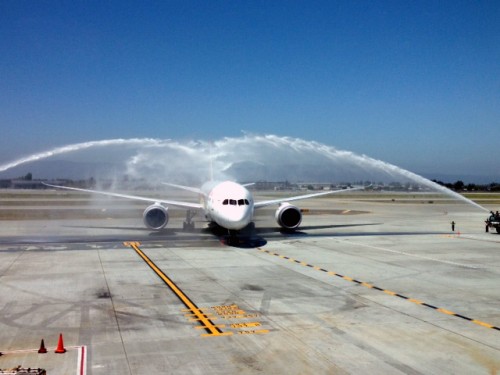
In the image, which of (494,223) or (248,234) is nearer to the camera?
(248,234)

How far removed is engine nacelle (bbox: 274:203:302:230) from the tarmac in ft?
17.9

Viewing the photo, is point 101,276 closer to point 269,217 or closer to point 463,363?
point 463,363

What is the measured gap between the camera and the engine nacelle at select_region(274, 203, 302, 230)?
4209cm

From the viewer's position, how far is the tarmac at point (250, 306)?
41.1 ft

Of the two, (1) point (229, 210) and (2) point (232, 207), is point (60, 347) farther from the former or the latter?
(2) point (232, 207)

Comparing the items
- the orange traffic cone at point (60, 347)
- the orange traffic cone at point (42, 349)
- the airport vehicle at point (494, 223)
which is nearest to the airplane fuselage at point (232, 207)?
the orange traffic cone at point (60, 347)

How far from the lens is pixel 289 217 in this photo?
42.3m

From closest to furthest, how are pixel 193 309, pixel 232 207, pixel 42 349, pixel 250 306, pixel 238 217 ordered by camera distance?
pixel 42 349
pixel 193 309
pixel 250 306
pixel 238 217
pixel 232 207

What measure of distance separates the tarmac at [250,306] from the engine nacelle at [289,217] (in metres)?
5.47

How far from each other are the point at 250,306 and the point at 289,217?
81.1ft

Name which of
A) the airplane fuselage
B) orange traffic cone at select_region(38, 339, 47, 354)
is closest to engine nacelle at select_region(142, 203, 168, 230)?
the airplane fuselage

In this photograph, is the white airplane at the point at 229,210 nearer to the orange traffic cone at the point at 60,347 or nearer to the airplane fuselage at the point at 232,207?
the airplane fuselage at the point at 232,207

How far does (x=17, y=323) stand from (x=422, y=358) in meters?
11.8

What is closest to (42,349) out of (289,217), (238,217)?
(238,217)
